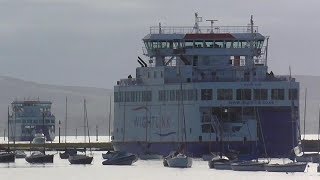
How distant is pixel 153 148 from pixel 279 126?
44.3 feet

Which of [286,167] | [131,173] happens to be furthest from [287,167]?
[131,173]

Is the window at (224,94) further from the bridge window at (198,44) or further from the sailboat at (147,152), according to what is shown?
the sailboat at (147,152)

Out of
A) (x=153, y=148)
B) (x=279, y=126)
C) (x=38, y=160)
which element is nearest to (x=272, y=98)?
(x=279, y=126)

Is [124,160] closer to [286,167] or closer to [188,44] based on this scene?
[188,44]

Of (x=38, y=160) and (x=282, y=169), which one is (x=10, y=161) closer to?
(x=38, y=160)

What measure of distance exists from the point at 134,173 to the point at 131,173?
343mm

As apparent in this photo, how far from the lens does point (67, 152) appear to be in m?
170

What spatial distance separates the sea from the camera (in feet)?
401

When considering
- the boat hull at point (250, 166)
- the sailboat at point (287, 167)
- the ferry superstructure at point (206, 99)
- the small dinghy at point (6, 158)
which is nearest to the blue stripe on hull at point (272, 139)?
the ferry superstructure at point (206, 99)

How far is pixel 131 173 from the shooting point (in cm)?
12988

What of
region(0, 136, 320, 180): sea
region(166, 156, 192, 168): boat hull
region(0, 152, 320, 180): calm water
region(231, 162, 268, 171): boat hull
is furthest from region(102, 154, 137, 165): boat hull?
region(231, 162, 268, 171): boat hull

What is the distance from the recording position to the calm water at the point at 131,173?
122 metres

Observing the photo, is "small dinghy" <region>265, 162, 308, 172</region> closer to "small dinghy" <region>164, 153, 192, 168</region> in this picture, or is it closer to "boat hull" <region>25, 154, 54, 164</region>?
"small dinghy" <region>164, 153, 192, 168</region>

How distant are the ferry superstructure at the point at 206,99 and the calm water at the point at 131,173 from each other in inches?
132
